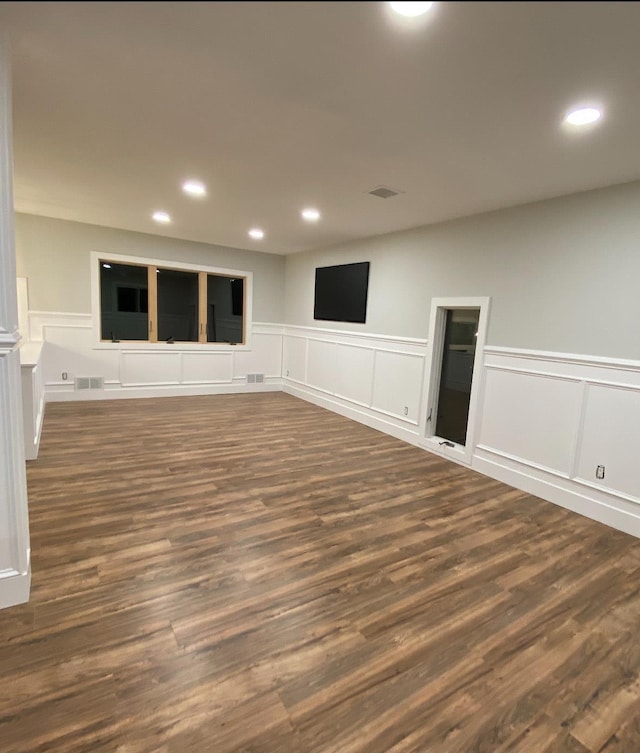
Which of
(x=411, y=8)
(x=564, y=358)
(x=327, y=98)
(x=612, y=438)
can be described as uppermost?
(x=327, y=98)

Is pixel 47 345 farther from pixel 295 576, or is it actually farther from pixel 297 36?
pixel 297 36

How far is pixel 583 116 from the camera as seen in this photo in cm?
208

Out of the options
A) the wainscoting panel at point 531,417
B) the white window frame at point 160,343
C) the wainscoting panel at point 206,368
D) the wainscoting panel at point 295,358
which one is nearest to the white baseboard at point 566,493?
the wainscoting panel at point 531,417

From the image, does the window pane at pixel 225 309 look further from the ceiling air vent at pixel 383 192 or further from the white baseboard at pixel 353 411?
the ceiling air vent at pixel 383 192

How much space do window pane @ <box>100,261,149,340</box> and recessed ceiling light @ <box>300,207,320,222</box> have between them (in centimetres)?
321

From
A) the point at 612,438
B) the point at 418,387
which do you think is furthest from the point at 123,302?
the point at 612,438

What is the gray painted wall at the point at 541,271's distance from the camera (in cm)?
304

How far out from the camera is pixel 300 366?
7.25m

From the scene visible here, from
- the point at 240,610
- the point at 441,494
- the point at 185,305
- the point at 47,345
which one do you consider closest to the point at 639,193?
the point at 441,494

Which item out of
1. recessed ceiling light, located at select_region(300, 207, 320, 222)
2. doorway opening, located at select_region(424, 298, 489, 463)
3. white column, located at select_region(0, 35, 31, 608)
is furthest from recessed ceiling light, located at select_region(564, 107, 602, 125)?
white column, located at select_region(0, 35, 31, 608)

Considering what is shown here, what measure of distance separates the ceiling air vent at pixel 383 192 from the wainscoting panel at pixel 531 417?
195 cm

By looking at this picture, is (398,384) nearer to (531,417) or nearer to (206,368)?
(531,417)

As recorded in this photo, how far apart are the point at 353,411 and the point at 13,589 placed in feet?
14.8

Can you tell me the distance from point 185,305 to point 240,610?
5802 mm
